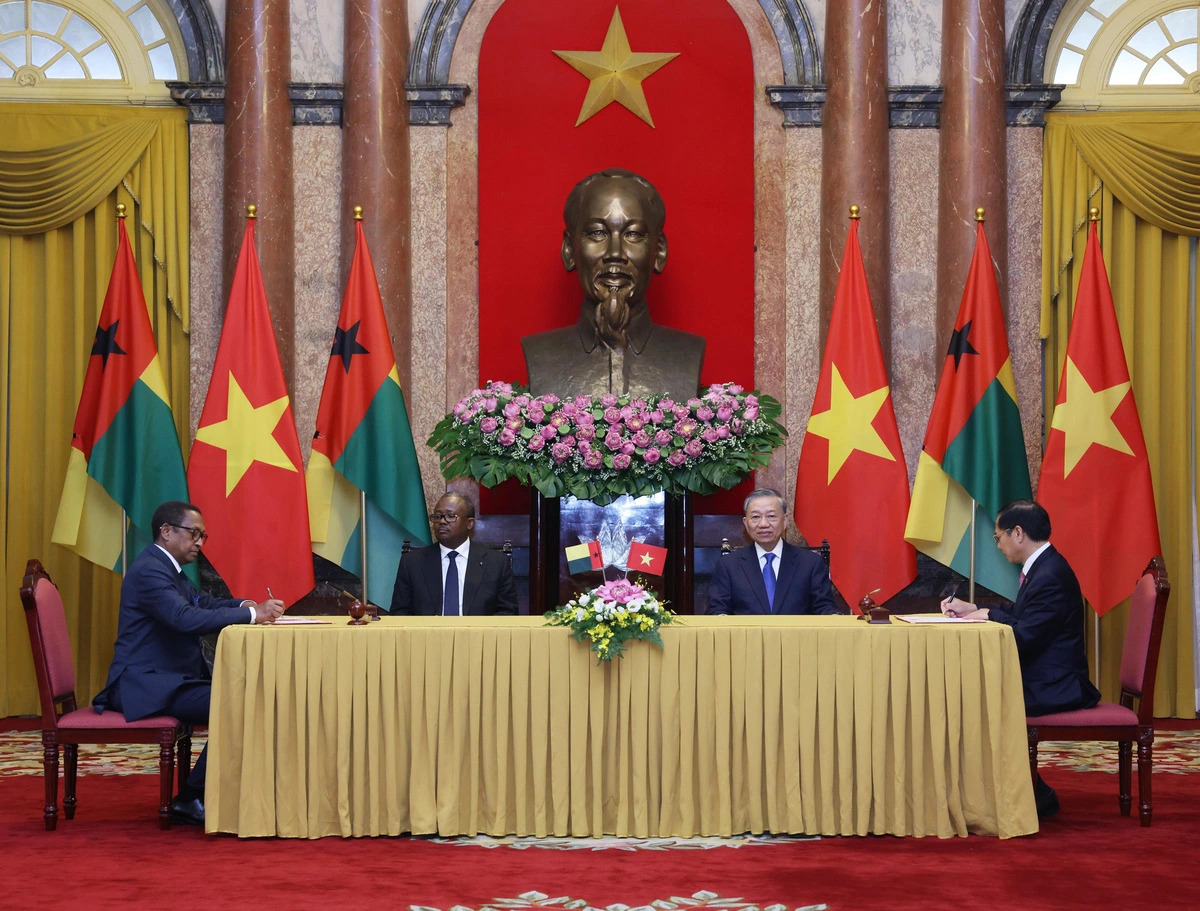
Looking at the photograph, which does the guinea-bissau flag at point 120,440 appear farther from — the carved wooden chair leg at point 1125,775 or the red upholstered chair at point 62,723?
the carved wooden chair leg at point 1125,775

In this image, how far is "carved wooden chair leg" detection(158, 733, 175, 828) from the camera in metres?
5.18

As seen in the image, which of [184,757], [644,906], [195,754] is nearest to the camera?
[644,906]

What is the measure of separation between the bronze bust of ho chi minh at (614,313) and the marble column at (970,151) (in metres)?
1.56

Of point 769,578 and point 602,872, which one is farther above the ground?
point 769,578

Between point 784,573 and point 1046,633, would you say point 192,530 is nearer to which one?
point 784,573

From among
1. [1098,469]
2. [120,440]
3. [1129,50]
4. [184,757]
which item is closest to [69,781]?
[184,757]

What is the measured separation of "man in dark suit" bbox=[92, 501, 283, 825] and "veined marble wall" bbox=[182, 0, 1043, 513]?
108 inches

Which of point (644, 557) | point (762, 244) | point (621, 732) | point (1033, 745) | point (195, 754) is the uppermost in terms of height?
point (762, 244)

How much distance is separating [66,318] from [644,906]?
569 cm

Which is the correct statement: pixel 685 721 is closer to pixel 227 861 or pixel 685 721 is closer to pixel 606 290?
pixel 227 861

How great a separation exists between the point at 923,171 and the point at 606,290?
2155 millimetres

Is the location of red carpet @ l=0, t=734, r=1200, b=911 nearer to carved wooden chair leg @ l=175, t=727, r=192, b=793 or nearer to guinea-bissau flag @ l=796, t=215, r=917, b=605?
carved wooden chair leg @ l=175, t=727, r=192, b=793

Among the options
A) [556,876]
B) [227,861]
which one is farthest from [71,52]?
[556,876]

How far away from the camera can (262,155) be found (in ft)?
26.4
